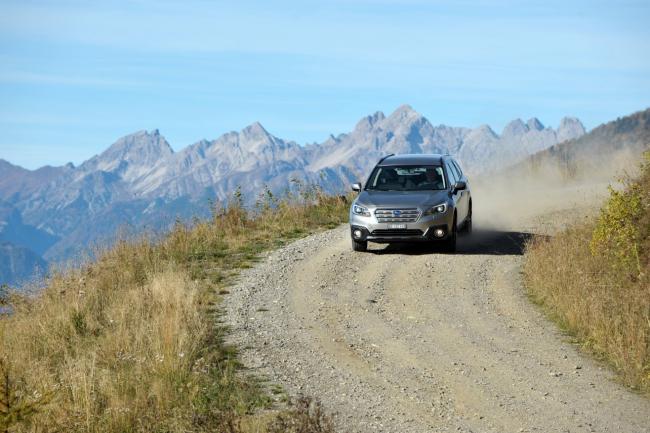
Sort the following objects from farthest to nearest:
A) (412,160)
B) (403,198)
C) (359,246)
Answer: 1. (412,160)
2. (359,246)
3. (403,198)

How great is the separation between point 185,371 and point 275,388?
41.0 inches

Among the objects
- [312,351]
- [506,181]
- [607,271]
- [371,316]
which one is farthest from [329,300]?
[506,181]

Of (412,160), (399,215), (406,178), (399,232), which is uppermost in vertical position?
(412,160)

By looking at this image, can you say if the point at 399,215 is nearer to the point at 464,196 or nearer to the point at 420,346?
the point at 464,196

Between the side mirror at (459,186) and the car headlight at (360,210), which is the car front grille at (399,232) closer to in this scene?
the car headlight at (360,210)

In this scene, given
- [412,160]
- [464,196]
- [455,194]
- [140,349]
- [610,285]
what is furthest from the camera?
[464,196]

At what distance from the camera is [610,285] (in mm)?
12023

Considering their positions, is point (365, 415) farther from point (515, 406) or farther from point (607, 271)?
point (607, 271)

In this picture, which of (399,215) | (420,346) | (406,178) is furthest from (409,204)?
(420,346)

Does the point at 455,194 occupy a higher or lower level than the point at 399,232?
higher

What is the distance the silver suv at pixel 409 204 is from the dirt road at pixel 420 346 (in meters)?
0.52

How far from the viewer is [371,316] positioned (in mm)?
12633

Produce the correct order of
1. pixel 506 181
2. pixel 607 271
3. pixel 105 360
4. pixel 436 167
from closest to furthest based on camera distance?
pixel 105 360 → pixel 607 271 → pixel 436 167 → pixel 506 181

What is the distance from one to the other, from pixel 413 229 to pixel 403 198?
0.74 meters
